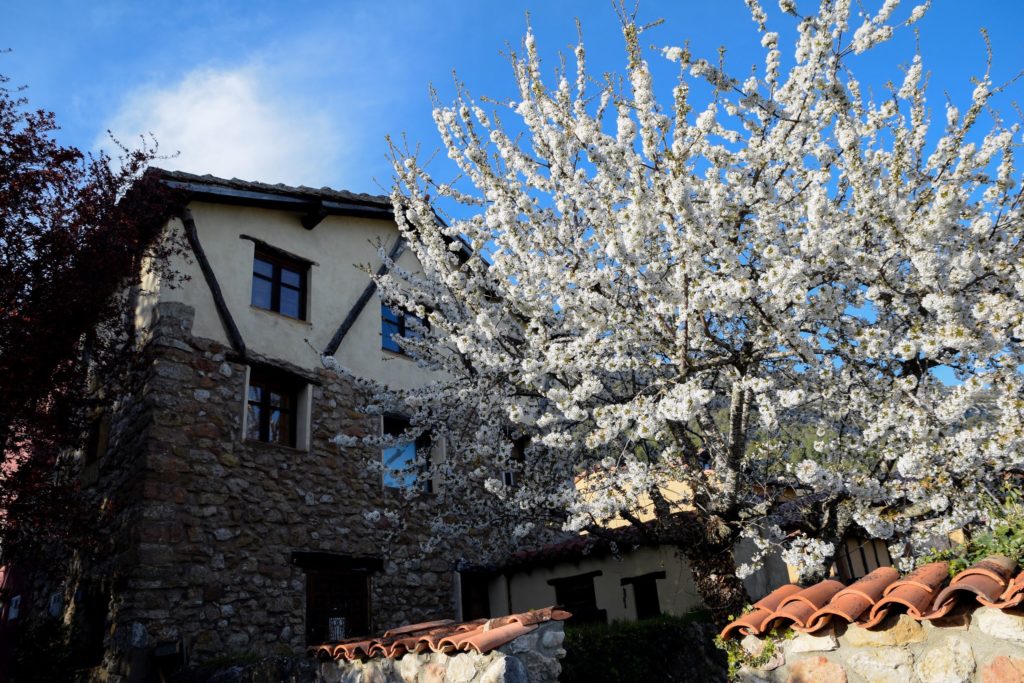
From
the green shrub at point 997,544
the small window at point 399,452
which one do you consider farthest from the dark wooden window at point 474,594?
the green shrub at point 997,544

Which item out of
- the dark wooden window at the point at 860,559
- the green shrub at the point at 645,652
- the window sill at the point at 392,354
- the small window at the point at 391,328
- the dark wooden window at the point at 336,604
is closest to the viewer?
the green shrub at the point at 645,652

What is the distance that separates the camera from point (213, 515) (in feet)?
27.1

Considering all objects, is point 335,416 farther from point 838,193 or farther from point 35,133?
point 838,193

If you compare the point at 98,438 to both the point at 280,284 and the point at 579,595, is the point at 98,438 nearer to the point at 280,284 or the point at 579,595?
the point at 280,284

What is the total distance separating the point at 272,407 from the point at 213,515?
177 cm

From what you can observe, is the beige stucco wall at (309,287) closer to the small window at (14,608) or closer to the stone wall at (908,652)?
the small window at (14,608)

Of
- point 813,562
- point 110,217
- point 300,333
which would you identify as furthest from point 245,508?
point 813,562

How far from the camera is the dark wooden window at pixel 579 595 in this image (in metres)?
10.8

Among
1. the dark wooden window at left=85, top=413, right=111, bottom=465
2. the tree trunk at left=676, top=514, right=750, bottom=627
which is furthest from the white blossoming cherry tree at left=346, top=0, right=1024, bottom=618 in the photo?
the dark wooden window at left=85, top=413, right=111, bottom=465

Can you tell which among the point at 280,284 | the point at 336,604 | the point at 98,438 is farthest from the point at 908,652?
the point at 98,438

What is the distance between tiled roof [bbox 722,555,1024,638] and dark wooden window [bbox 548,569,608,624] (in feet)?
24.5

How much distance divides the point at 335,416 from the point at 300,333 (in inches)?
49.6

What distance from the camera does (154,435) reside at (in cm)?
809

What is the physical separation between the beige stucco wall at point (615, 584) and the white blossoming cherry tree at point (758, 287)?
352 cm
